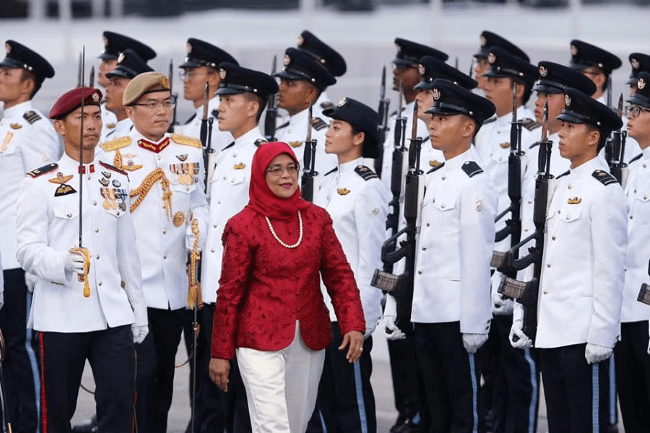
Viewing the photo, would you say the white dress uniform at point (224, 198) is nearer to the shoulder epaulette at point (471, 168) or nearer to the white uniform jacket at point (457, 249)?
the white uniform jacket at point (457, 249)

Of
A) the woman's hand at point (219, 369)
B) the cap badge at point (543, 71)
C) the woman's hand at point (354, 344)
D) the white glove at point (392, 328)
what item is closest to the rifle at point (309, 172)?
the white glove at point (392, 328)

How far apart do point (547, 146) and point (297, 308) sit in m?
1.65

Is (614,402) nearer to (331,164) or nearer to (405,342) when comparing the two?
(405,342)

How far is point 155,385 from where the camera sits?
926 cm

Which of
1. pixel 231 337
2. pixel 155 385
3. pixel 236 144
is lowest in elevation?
pixel 155 385

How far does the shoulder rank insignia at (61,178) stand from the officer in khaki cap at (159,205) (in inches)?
38.2

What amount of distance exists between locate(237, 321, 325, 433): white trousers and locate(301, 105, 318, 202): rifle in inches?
71.0

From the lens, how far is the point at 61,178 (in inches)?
314

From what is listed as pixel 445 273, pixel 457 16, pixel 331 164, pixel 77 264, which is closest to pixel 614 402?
pixel 445 273

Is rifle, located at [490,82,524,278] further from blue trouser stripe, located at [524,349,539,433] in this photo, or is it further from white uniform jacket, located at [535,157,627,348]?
→ white uniform jacket, located at [535,157,627,348]

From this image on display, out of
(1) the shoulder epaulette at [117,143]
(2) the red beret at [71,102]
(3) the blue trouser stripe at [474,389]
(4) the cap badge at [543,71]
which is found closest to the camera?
(2) the red beret at [71,102]

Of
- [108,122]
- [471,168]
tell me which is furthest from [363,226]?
[108,122]

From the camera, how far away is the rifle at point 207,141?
31.7ft

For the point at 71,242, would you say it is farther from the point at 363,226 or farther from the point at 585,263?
the point at 585,263
